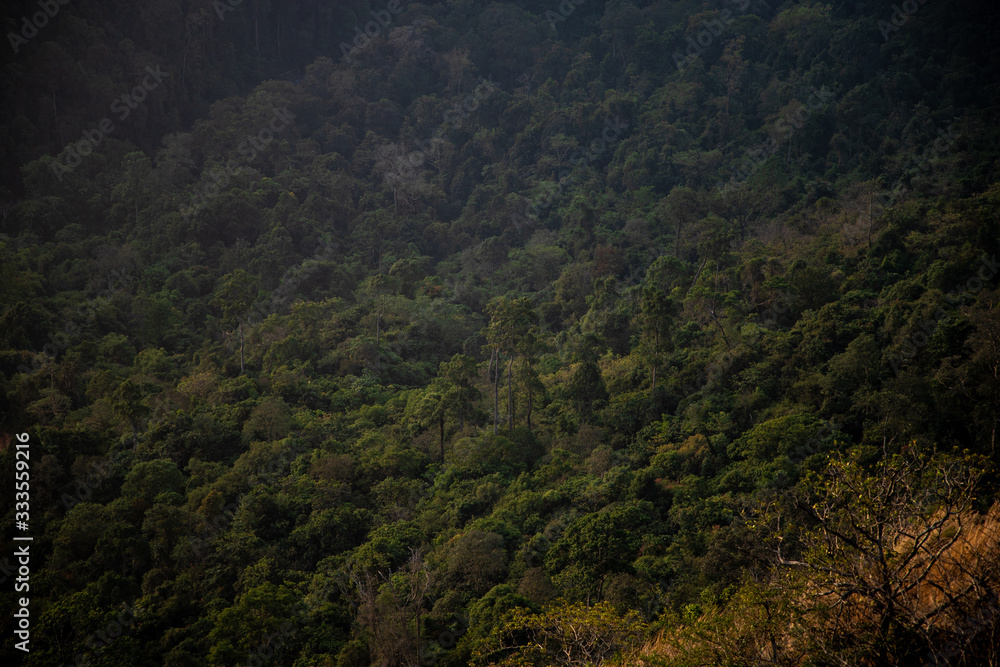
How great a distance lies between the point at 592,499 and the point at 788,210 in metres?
27.8

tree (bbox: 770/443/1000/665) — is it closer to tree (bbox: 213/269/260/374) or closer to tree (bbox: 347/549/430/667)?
tree (bbox: 347/549/430/667)

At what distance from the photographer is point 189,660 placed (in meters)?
16.1

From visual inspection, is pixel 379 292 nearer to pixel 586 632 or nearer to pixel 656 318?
pixel 656 318

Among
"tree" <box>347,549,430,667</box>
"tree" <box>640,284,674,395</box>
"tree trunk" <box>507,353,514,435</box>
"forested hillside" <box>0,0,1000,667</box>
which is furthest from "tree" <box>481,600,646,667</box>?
"tree" <box>640,284,674,395</box>

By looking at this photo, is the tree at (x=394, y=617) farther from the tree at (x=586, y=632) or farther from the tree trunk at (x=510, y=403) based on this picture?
the tree trunk at (x=510, y=403)

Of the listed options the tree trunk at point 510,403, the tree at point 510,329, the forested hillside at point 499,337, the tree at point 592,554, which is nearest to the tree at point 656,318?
the forested hillside at point 499,337

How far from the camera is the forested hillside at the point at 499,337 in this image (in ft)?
49.8

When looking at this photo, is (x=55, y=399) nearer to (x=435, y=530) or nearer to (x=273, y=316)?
(x=273, y=316)

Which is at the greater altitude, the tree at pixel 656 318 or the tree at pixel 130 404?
the tree at pixel 130 404

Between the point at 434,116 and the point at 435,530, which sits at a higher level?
the point at 434,116

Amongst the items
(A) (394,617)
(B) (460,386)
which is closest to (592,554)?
(A) (394,617)

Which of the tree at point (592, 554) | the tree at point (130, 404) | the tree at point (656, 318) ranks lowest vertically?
the tree at point (656, 318)

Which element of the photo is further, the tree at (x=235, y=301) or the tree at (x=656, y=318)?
the tree at (x=235, y=301)

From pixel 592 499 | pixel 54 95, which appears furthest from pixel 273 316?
pixel 54 95
